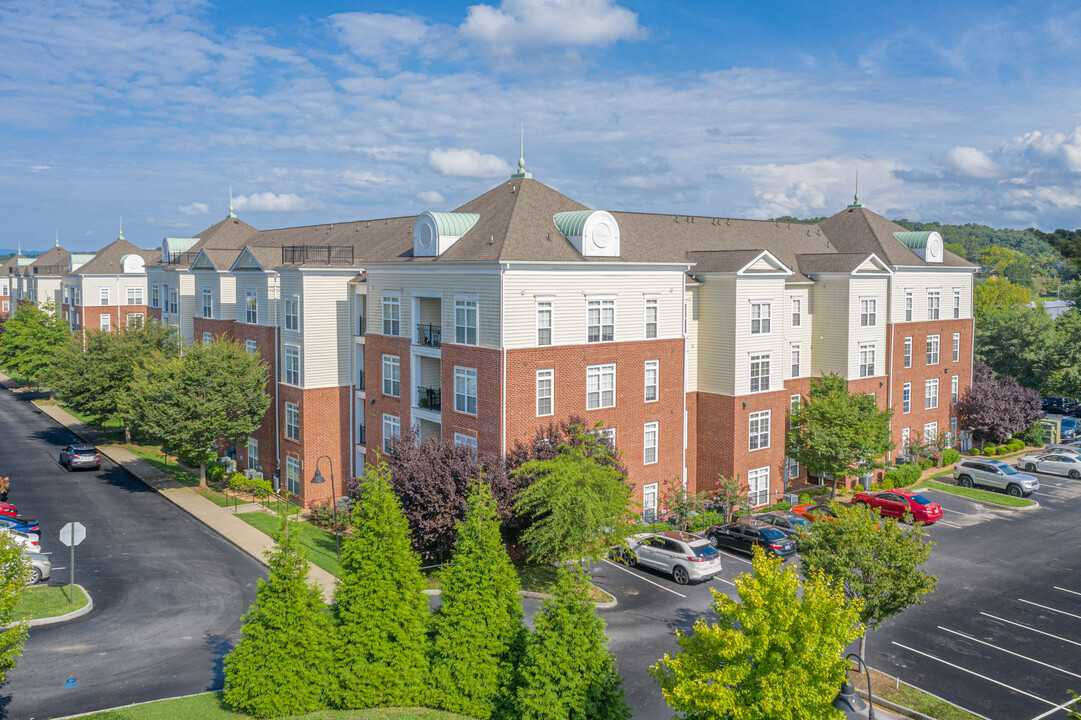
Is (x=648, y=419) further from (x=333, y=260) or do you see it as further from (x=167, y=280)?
(x=167, y=280)

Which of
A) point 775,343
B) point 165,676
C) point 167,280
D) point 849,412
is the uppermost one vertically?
point 167,280

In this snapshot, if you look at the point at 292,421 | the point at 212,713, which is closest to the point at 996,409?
the point at 292,421

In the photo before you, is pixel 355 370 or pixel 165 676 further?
pixel 355 370

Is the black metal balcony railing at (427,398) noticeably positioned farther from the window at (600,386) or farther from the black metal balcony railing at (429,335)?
the window at (600,386)

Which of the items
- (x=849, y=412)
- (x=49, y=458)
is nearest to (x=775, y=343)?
(x=849, y=412)

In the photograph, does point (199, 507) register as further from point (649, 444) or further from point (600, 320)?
point (649, 444)

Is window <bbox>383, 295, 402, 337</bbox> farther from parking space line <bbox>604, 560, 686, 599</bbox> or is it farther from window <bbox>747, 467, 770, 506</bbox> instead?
window <bbox>747, 467, 770, 506</bbox>

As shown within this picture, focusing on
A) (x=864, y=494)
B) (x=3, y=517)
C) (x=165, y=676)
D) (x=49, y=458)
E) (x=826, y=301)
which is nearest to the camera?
(x=165, y=676)
